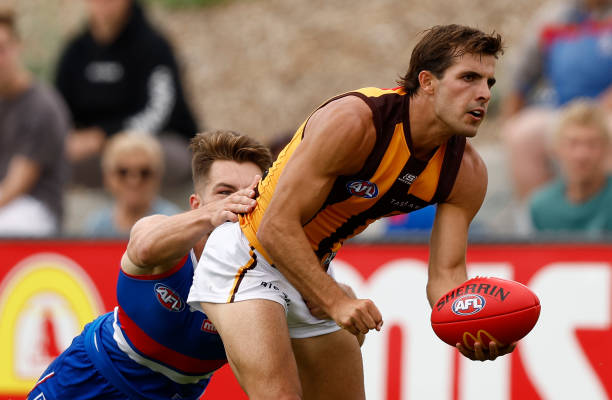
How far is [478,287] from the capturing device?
4.40 meters

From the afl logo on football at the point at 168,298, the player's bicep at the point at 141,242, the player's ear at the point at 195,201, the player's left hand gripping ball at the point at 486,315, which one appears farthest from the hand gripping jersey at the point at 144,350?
the player's left hand gripping ball at the point at 486,315

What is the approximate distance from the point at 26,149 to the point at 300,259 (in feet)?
15.4

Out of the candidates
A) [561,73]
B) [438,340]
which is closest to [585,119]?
[561,73]

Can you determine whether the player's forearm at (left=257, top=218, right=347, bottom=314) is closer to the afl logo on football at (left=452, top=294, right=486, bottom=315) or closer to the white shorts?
the white shorts

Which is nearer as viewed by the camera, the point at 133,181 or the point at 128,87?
the point at 133,181

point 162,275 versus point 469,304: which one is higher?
point 162,275

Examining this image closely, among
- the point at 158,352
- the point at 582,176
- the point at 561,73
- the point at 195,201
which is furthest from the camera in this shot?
the point at 561,73

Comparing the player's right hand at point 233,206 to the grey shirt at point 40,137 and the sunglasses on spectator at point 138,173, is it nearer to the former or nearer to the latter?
the sunglasses on spectator at point 138,173

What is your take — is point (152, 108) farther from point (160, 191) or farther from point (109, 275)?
point (109, 275)

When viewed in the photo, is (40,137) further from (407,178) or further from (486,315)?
(486,315)

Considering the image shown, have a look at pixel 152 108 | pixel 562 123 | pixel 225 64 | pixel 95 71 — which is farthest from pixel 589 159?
pixel 225 64

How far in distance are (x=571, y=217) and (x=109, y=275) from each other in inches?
133

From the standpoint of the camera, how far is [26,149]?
830 cm

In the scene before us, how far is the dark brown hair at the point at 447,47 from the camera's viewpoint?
430cm
